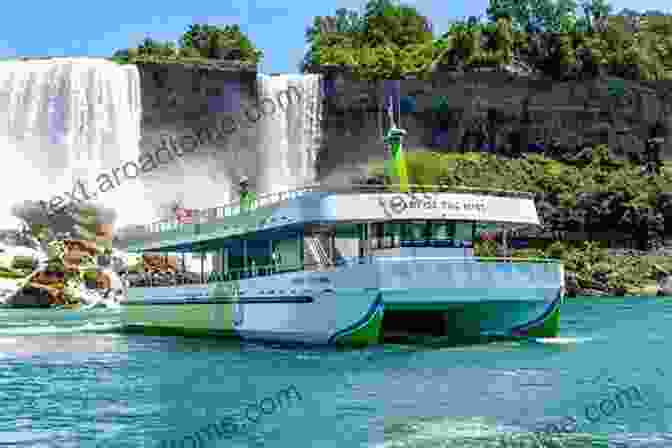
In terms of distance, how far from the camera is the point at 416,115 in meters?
84.9

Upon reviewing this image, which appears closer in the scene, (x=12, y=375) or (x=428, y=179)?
(x=12, y=375)

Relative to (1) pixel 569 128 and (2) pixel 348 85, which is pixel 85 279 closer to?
(2) pixel 348 85

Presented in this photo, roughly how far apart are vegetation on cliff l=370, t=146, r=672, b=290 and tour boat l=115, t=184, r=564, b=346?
40.4 meters

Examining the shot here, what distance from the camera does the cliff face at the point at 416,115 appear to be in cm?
7938

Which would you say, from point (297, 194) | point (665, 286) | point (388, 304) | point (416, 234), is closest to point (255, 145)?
point (665, 286)

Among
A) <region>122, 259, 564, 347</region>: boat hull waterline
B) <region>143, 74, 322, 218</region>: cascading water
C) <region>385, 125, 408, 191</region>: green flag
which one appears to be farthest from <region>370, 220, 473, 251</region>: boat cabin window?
<region>143, 74, 322, 218</region>: cascading water

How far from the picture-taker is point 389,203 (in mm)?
25359

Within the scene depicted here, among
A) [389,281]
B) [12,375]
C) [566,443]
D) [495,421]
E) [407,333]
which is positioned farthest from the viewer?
[407,333]

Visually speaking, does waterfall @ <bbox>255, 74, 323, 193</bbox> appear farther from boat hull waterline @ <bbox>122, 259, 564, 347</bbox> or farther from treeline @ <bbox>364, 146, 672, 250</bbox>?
boat hull waterline @ <bbox>122, 259, 564, 347</bbox>

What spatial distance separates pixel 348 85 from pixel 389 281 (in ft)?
197

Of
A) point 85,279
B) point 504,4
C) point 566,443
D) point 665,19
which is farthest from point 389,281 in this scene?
point 665,19

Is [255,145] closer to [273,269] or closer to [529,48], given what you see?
[529,48]

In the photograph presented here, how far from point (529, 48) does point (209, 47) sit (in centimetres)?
3503

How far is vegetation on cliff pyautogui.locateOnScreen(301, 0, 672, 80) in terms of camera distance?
89562mm
